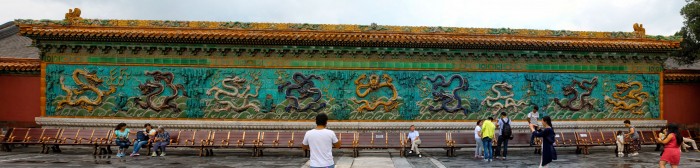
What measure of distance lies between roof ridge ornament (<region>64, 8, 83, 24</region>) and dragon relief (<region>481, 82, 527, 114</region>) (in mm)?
13797

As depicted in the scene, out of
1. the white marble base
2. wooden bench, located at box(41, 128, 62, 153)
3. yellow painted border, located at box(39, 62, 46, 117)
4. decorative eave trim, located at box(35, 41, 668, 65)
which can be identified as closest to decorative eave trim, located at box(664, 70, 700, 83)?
decorative eave trim, located at box(35, 41, 668, 65)

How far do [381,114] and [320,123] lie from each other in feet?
39.2

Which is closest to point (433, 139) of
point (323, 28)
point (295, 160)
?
point (295, 160)

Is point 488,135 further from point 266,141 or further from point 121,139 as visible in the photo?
point 121,139

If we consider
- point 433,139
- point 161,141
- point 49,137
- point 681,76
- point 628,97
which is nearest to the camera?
point 161,141

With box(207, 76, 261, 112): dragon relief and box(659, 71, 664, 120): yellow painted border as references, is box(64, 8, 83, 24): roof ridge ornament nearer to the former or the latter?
box(207, 76, 261, 112): dragon relief

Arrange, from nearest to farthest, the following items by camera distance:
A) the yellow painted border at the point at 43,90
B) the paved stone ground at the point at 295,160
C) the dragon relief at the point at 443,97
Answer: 1. the paved stone ground at the point at 295,160
2. the yellow painted border at the point at 43,90
3. the dragon relief at the point at 443,97

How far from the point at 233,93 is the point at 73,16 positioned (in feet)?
19.3

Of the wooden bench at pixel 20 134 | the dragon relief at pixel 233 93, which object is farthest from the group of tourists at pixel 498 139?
the wooden bench at pixel 20 134

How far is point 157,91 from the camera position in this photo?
19.4 metres

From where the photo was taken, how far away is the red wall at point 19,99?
2011 cm

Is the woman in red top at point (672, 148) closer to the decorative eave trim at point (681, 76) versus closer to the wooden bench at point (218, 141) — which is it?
the wooden bench at point (218, 141)

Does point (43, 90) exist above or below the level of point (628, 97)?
above

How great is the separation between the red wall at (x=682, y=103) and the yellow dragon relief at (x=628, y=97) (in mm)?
1190
